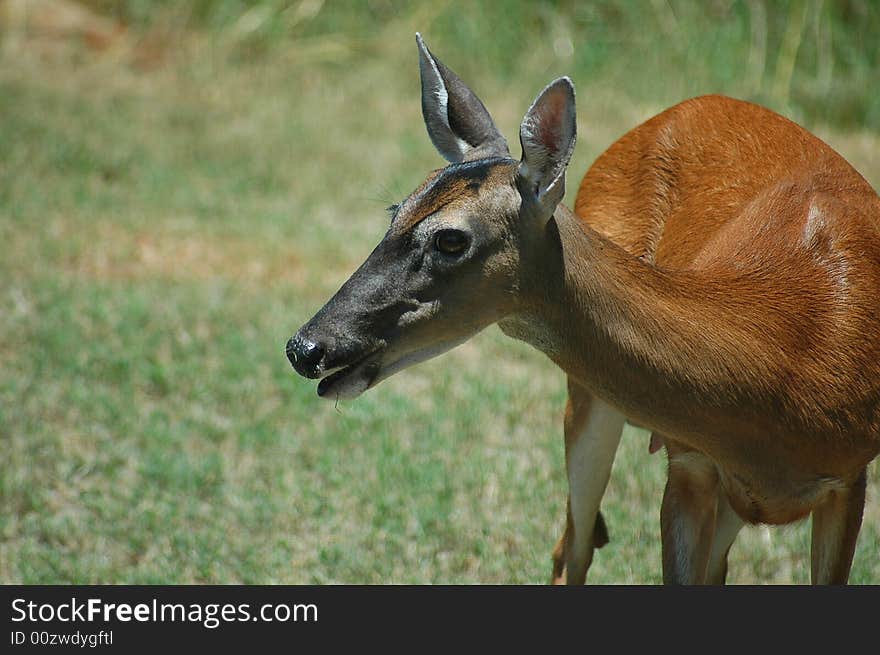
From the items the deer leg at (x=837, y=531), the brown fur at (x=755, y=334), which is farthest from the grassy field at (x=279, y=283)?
the brown fur at (x=755, y=334)

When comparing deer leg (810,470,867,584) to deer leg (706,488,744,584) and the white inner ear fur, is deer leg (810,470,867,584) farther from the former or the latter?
the white inner ear fur

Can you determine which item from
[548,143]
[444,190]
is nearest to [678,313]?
[548,143]

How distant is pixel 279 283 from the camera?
7492 mm

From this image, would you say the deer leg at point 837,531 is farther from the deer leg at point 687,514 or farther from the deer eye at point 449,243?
the deer eye at point 449,243

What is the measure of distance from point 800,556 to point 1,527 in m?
3.02

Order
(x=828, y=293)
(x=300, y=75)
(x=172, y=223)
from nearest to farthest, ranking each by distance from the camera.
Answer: (x=828, y=293)
(x=172, y=223)
(x=300, y=75)

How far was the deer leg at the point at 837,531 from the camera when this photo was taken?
378 cm

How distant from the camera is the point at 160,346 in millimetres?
6664

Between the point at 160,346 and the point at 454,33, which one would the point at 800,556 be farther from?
Answer: the point at 454,33

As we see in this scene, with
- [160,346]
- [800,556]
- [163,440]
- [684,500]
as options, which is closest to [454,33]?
[160,346]

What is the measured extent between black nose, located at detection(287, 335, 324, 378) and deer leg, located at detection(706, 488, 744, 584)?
1510 millimetres

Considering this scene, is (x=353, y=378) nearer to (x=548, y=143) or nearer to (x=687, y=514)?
(x=548, y=143)

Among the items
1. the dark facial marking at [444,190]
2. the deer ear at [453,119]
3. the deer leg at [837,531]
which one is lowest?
the deer leg at [837,531]

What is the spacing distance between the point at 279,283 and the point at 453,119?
13.0 feet
